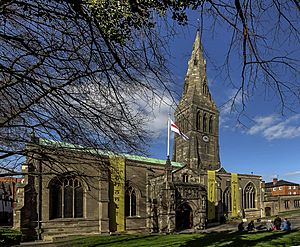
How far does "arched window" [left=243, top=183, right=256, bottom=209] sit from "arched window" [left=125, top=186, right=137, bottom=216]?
2206 cm

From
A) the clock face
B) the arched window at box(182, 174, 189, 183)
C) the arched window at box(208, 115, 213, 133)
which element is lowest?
the arched window at box(182, 174, 189, 183)

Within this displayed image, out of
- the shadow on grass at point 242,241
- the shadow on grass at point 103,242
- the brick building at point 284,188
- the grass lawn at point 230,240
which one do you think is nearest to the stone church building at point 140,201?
the shadow on grass at point 103,242

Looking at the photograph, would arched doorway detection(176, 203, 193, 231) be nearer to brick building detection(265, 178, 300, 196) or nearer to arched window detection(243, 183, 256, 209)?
arched window detection(243, 183, 256, 209)

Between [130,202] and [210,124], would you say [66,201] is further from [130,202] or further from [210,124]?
[210,124]

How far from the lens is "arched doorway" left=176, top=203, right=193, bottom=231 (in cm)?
3409

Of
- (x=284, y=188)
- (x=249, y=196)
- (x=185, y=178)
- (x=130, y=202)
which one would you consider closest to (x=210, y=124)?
(x=249, y=196)

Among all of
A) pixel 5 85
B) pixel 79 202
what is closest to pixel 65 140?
pixel 5 85

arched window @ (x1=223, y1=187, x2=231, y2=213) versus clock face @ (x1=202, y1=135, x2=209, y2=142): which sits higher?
clock face @ (x1=202, y1=135, x2=209, y2=142)

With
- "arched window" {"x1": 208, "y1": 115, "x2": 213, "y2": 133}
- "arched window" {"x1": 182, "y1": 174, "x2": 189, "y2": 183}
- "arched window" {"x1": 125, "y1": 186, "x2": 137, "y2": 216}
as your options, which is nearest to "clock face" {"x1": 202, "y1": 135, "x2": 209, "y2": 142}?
"arched window" {"x1": 208, "y1": 115, "x2": 213, "y2": 133}

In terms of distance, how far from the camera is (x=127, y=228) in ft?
106

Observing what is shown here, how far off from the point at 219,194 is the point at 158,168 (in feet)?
39.3

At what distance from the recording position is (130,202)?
3366 centimetres

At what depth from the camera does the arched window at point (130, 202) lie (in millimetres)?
33250

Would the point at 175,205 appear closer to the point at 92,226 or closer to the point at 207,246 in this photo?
the point at 92,226
